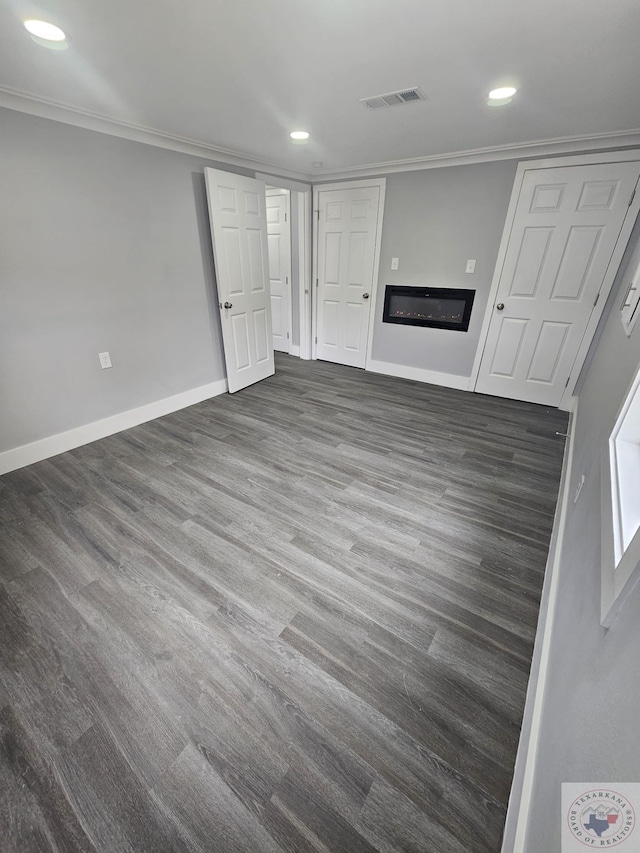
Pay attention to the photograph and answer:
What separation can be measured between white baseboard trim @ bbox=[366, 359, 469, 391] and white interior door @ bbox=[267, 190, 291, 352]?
1505 mm

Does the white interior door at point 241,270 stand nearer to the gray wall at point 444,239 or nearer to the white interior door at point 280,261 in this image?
the white interior door at point 280,261

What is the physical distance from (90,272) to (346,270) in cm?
286

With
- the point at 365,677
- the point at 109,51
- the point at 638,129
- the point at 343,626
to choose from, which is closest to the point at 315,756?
the point at 365,677

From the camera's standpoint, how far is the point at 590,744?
68cm

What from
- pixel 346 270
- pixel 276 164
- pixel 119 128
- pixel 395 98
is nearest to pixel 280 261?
pixel 346 270

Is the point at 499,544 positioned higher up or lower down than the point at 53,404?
lower down

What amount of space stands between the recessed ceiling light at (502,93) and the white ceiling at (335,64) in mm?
55

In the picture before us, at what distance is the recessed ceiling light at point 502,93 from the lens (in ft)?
6.28

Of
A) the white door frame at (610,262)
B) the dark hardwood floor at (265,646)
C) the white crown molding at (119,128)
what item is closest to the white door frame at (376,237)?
the white crown molding at (119,128)

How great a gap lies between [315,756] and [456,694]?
55cm

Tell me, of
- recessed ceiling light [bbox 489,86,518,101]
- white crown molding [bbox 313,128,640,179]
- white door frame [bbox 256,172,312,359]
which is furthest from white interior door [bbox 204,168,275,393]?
recessed ceiling light [bbox 489,86,518,101]

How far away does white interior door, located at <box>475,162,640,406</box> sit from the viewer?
288cm

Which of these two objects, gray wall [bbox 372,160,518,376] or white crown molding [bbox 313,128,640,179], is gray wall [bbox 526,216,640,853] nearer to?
white crown molding [bbox 313,128,640,179]

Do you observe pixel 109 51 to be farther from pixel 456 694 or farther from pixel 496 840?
pixel 496 840
